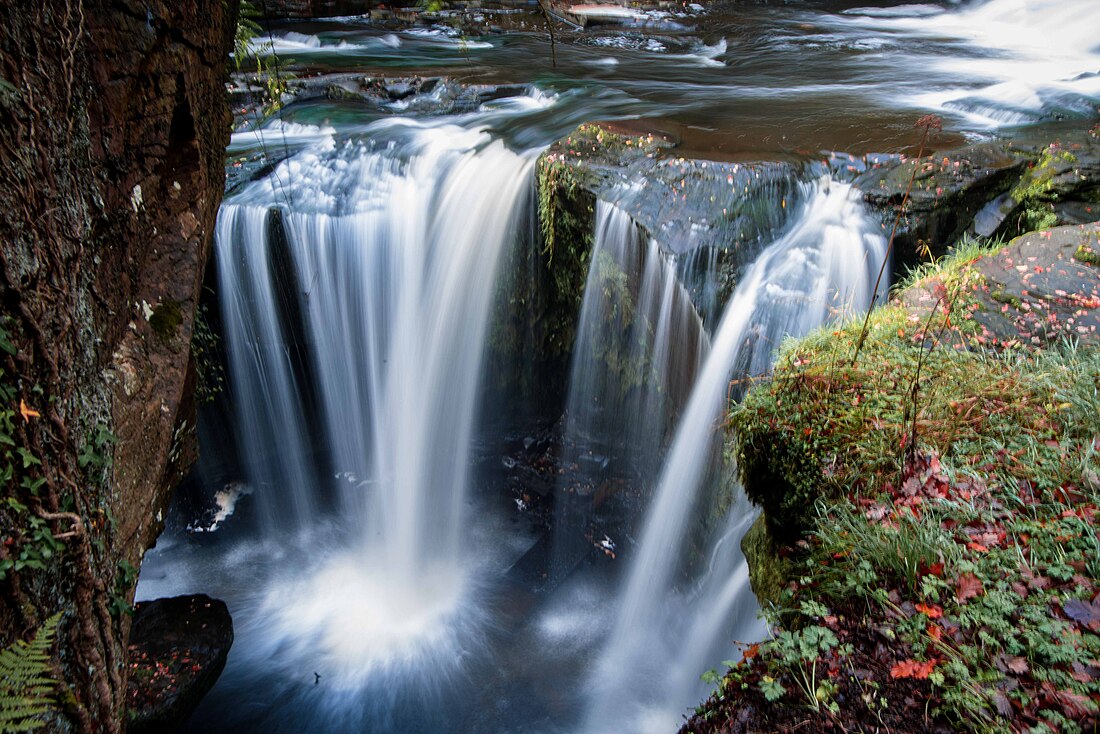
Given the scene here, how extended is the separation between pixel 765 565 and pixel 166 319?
3801mm

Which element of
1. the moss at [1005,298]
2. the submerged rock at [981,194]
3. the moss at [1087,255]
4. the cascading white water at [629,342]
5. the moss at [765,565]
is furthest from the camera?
the cascading white water at [629,342]

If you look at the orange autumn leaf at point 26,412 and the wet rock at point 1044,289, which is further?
the wet rock at point 1044,289

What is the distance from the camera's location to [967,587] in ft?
8.43

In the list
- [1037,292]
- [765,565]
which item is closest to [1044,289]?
[1037,292]

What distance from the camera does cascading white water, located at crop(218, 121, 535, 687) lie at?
21.4 feet

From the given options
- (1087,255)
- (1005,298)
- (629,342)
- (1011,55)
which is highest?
(1011,55)

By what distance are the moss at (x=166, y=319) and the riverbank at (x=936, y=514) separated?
3.41 m

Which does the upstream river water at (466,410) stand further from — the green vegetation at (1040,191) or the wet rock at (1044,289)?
the green vegetation at (1040,191)

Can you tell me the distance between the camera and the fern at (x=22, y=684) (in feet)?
7.20

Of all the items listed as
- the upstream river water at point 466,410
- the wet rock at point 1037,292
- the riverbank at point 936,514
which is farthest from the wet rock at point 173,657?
the wet rock at point 1037,292

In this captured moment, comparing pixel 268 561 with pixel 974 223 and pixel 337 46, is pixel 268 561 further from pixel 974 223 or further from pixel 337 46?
pixel 337 46

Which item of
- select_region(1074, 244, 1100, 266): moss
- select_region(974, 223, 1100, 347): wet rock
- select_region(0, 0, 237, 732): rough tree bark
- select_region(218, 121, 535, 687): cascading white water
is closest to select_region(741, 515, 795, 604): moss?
select_region(974, 223, 1100, 347): wet rock

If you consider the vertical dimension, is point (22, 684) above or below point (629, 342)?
above

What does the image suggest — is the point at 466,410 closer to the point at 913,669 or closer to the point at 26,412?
the point at 26,412
